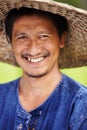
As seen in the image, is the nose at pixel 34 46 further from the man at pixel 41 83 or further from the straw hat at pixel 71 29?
the straw hat at pixel 71 29

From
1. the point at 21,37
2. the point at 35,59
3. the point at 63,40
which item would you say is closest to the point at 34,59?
the point at 35,59

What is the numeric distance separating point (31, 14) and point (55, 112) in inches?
18.9

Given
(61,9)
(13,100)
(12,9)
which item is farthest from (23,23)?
(13,100)

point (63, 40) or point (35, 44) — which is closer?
point (35, 44)

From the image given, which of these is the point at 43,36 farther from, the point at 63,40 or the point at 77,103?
the point at 77,103

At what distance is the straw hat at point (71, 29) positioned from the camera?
2127mm

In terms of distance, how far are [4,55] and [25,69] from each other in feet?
1.32

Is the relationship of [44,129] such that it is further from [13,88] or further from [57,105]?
[13,88]

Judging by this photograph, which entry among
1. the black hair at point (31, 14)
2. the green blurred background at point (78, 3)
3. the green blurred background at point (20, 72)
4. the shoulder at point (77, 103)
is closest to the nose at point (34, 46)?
the black hair at point (31, 14)

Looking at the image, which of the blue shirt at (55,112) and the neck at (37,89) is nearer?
the blue shirt at (55,112)

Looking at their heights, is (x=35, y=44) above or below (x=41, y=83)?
above

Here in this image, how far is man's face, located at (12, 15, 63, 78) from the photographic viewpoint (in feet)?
7.47

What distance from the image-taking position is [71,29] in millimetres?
2432

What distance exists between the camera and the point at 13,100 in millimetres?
2455
